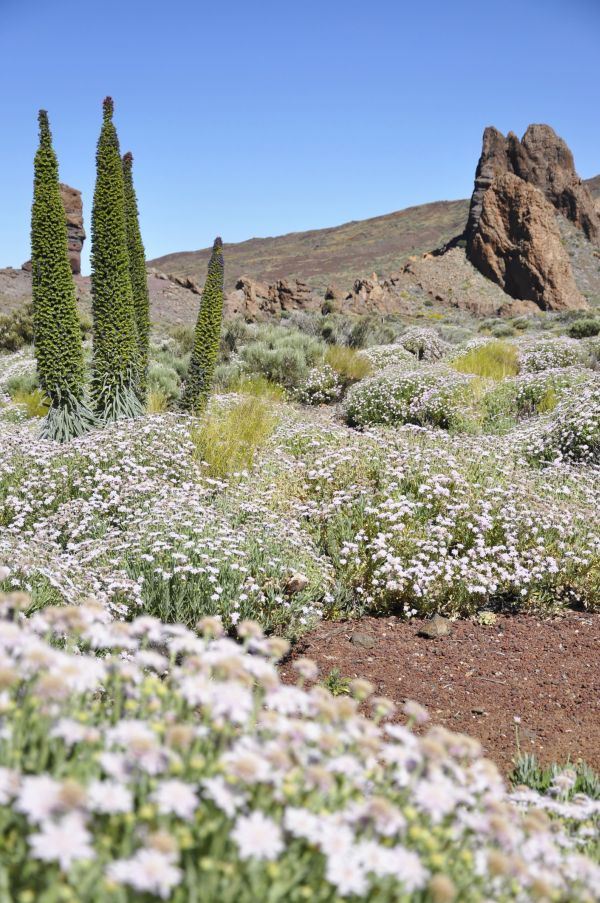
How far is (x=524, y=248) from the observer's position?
52969mm

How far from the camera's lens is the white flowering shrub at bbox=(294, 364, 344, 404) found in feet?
48.3

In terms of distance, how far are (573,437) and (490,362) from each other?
7.32 meters

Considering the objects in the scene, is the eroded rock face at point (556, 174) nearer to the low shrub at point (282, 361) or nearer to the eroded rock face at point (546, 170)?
the eroded rock face at point (546, 170)

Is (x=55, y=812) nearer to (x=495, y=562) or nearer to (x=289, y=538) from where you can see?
(x=289, y=538)

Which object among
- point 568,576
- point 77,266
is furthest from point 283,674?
point 77,266

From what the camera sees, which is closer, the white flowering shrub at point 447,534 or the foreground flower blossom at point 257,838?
the foreground flower blossom at point 257,838

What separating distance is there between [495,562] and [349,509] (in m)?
1.37

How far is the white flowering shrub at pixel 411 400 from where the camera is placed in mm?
11844

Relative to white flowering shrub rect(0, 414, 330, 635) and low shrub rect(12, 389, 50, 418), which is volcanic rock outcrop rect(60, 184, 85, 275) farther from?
white flowering shrub rect(0, 414, 330, 635)

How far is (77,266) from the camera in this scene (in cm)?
5003

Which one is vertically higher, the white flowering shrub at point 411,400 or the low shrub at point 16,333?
the low shrub at point 16,333

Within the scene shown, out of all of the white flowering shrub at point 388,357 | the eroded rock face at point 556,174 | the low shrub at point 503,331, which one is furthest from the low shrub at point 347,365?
the eroded rock face at point 556,174

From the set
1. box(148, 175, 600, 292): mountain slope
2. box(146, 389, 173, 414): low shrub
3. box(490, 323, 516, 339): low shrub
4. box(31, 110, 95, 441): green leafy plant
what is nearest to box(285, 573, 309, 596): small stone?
box(31, 110, 95, 441): green leafy plant

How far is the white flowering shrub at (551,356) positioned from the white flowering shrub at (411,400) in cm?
353
